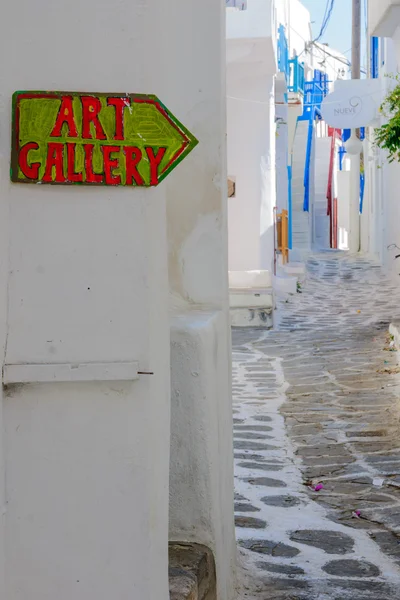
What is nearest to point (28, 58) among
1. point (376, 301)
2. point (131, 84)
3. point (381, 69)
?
point (131, 84)

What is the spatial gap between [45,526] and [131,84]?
1.10 metres

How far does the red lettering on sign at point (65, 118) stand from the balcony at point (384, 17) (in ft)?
27.6

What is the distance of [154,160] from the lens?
223 centimetres

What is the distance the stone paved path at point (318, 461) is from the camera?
3.96 metres

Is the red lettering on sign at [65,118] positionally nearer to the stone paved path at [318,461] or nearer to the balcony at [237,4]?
the stone paved path at [318,461]

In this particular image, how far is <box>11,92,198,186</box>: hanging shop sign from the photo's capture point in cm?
218

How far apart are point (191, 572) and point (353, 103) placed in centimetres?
1549

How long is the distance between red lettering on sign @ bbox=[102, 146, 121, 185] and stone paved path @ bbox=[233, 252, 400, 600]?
2.05 metres

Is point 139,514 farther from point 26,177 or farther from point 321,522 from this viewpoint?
point 321,522

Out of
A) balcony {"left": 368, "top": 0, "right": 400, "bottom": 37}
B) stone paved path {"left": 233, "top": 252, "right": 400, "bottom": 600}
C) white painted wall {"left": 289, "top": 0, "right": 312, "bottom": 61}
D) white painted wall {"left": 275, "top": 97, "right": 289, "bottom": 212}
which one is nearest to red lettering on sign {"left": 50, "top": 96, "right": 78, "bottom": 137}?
stone paved path {"left": 233, "top": 252, "right": 400, "bottom": 600}

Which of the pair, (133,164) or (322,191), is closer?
(133,164)

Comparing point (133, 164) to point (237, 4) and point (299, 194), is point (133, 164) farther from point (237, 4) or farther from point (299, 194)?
point (299, 194)

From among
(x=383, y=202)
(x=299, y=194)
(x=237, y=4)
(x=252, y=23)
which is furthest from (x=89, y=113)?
(x=299, y=194)

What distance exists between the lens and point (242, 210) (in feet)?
42.9
